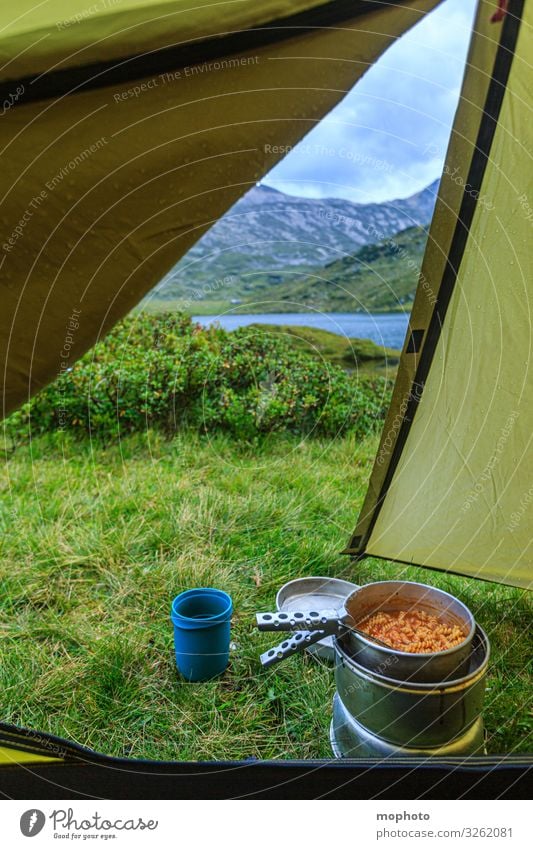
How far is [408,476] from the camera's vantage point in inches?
75.2

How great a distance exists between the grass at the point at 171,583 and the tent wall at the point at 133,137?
92 cm

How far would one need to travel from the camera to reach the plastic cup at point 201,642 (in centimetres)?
151

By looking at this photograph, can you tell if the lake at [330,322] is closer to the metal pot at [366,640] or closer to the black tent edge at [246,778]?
the metal pot at [366,640]

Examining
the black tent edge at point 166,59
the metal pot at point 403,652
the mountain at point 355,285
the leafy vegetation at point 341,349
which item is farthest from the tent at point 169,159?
the mountain at point 355,285

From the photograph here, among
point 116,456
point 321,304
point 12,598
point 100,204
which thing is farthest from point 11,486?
point 321,304

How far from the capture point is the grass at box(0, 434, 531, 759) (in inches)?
56.2

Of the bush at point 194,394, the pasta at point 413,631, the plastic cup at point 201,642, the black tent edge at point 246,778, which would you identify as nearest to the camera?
the black tent edge at point 246,778

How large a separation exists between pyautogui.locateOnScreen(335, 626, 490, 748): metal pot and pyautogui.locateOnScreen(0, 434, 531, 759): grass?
306 millimetres

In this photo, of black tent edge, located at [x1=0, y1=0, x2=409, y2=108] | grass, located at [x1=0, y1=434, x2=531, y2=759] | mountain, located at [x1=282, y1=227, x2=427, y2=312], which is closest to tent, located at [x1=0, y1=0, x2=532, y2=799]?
black tent edge, located at [x1=0, y1=0, x2=409, y2=108]

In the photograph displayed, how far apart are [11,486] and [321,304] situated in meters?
4.01

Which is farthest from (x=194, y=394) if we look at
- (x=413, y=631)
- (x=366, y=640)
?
(x=366, y=640)

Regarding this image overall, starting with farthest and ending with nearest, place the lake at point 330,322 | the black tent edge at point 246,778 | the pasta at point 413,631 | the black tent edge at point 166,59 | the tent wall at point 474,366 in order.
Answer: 1. the lake at point 330,322
2. the tent wall at point 474,366
3. the pasta at point 413,631
4. the black tent edge at point 246,778
5. the black tent edge at point 166,59

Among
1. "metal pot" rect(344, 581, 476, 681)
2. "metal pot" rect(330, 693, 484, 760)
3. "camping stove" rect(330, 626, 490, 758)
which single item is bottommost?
"metal pot" rect(330, 693, 484, 760)

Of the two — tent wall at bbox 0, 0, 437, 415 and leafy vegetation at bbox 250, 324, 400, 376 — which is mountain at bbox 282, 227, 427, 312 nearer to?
leafy vegetation at bbox 250, 324, 400, 376
